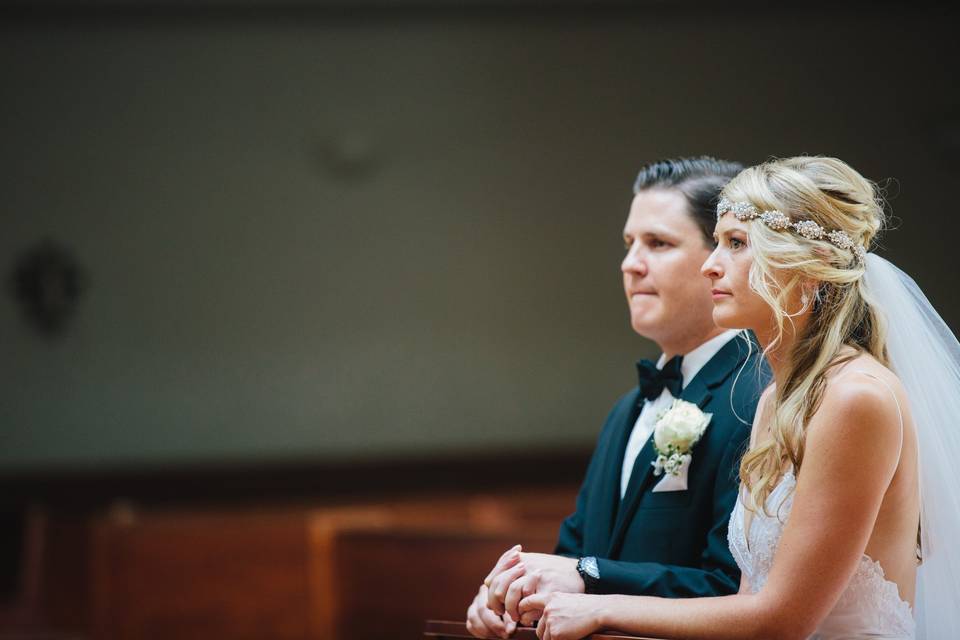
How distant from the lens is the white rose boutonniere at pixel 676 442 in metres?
2.32

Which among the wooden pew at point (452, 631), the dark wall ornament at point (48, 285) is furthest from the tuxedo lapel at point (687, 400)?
the dark wall ornament at point (48, 285)

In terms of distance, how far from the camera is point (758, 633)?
75.5 inches

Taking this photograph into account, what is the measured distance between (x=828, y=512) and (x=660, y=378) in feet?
2.49

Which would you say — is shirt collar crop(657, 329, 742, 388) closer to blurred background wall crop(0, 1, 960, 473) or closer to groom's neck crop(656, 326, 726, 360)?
groom's neck crop(656, 326, 726, 360)

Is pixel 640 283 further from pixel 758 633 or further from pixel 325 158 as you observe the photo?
pixel 325 158

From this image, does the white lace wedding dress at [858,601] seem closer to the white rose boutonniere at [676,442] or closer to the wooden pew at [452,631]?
the white rose boutonniere at [676,442]

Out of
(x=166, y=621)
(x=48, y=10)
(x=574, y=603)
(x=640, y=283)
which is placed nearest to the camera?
(x=574, y=603)

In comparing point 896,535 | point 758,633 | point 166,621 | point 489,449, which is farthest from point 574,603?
point 489,449

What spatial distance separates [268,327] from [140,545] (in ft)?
9.09

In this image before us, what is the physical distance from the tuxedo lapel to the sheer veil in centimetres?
45

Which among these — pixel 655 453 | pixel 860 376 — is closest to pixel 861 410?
pixel 860 376

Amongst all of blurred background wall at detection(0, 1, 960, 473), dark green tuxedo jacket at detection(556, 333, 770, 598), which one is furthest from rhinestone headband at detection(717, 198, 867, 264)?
blurred background wall at detection(0, 1, 960, 473)

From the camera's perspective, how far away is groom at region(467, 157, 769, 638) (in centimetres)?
222

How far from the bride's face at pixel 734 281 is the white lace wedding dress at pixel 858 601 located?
1.03 ft
